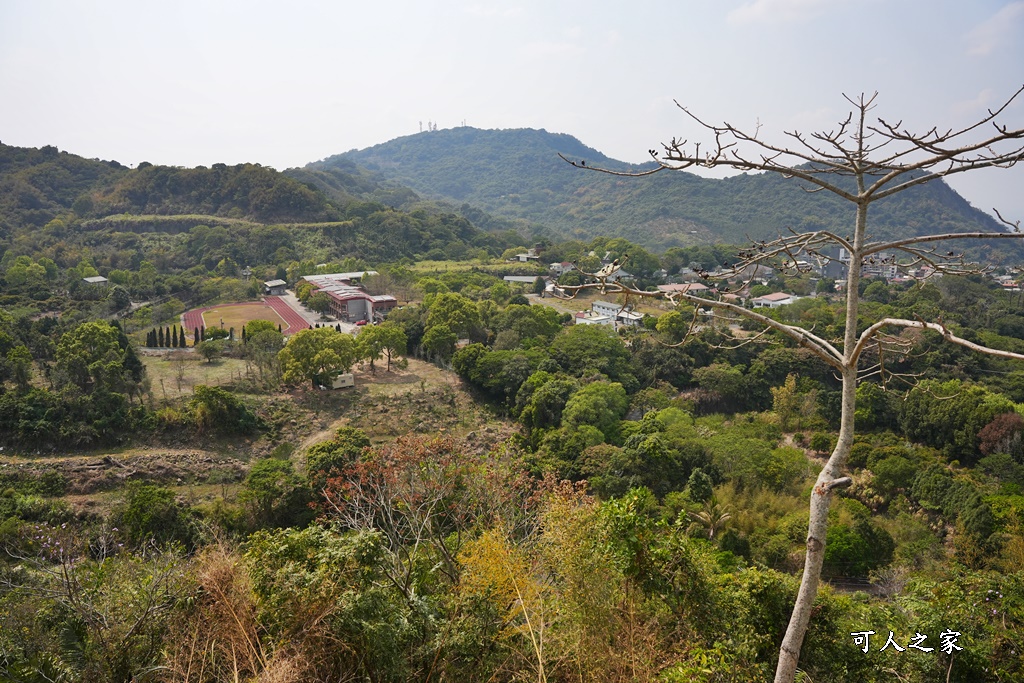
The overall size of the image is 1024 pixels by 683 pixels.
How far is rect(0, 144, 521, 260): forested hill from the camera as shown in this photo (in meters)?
45.8

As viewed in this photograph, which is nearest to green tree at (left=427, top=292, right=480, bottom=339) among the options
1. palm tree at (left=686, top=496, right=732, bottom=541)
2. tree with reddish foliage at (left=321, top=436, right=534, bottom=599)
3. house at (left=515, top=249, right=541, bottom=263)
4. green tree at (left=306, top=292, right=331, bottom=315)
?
green tree at (left=306, top=292, right=331, bottom=315)

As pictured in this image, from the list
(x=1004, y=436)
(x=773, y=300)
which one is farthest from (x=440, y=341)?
(x=773, y=300)

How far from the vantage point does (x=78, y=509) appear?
11.6 m

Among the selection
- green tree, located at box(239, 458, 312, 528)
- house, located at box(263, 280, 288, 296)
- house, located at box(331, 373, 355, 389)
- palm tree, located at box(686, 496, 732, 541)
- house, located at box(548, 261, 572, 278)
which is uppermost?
house, located at box(548, 261, 572, 278)

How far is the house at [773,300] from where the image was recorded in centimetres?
3381

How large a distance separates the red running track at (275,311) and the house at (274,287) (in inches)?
52.7

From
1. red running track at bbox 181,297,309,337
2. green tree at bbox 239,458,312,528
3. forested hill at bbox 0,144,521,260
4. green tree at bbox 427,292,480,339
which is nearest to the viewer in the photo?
green tree at bbox 239,458,312,528

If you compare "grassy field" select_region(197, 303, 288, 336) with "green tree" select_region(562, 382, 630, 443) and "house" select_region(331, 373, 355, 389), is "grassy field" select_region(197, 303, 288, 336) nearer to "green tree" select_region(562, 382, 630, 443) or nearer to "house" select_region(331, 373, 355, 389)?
"house" select_region(331, 373, 355, 389)

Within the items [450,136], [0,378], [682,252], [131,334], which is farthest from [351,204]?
[450,136]

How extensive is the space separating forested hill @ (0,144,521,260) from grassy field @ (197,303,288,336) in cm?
1257

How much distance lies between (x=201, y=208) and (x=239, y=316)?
93.1ft

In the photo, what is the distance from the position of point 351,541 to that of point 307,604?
59cm

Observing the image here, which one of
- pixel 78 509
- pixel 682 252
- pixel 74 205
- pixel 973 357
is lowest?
pixel 78 509

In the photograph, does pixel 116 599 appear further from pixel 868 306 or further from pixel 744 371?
pixel 868 306
